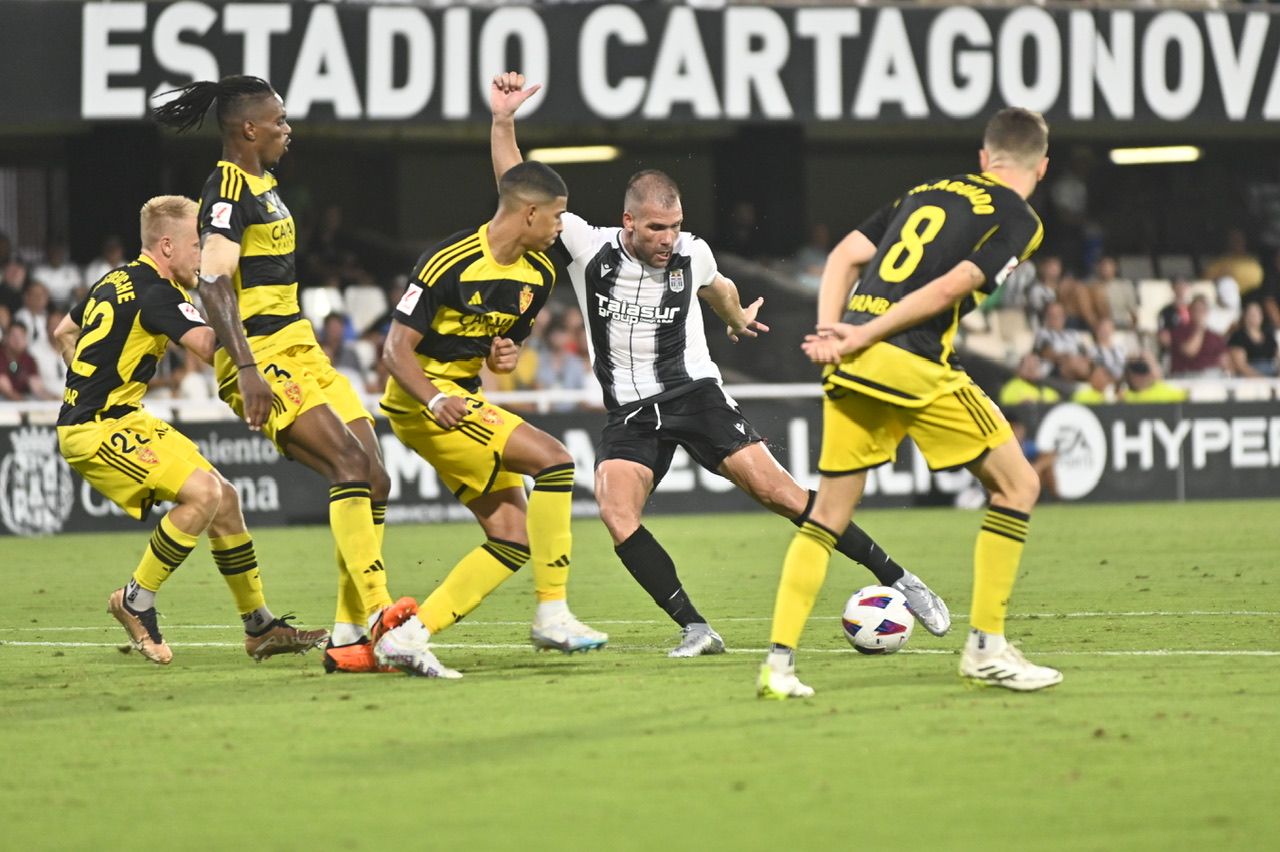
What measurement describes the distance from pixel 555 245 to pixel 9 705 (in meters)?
2.99

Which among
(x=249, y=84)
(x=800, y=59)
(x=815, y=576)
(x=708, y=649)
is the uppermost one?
(x=800, y=59)

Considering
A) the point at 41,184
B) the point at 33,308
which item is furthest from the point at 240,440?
the point at 41,184

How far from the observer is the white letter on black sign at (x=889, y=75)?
19.6 meters

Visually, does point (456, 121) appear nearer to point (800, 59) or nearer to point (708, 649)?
point (800, 59)

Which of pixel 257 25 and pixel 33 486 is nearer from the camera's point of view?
pixel 33 486

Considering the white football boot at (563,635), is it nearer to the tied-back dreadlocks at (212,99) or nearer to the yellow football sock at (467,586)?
the yellow football sock at (467,586)

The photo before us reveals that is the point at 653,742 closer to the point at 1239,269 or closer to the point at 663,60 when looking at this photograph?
the point at 663,60

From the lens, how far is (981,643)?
6402mm

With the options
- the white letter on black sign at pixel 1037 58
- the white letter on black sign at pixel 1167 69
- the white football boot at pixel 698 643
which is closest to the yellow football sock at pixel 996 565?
the white football boot at pixel 698 643

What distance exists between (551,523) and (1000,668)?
2030 millimetres

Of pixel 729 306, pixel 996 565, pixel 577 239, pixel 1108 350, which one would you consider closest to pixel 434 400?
pixel 577 239

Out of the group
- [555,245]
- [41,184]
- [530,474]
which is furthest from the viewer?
[41,184]

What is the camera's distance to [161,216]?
26.4 ft

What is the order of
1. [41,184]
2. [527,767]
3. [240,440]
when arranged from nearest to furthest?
[527,767], [240,440], [41,184]
